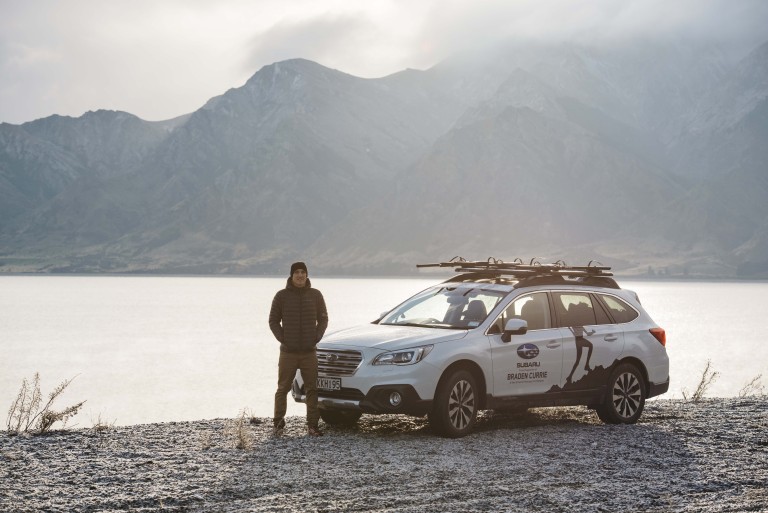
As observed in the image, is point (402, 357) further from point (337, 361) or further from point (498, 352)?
point (498, 352)

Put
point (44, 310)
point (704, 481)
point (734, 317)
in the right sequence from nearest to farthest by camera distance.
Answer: point (704, 481), point (734, 317), point (44, 310)

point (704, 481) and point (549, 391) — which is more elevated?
point (549, 391)

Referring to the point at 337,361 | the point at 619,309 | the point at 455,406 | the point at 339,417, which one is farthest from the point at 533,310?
the point at 339,417

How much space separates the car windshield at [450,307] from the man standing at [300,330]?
4.40 feet

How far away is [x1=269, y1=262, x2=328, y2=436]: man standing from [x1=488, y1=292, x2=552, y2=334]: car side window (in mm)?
2384

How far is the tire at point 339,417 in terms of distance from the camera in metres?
12.3

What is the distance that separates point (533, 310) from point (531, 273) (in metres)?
0.56

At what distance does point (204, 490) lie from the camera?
28.0ft

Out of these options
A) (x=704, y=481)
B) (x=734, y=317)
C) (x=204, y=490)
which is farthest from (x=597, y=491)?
(x=734, y=317)

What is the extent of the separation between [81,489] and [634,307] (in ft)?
26.0

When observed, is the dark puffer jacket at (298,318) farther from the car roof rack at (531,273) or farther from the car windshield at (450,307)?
the car roof rack at (531,273)

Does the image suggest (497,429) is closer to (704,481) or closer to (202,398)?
(704,481)

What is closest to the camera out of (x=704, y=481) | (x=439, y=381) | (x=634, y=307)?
(x=704, y=481)

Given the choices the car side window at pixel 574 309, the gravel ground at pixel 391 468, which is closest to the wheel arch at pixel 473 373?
the gravel ground at pixel 391 468
